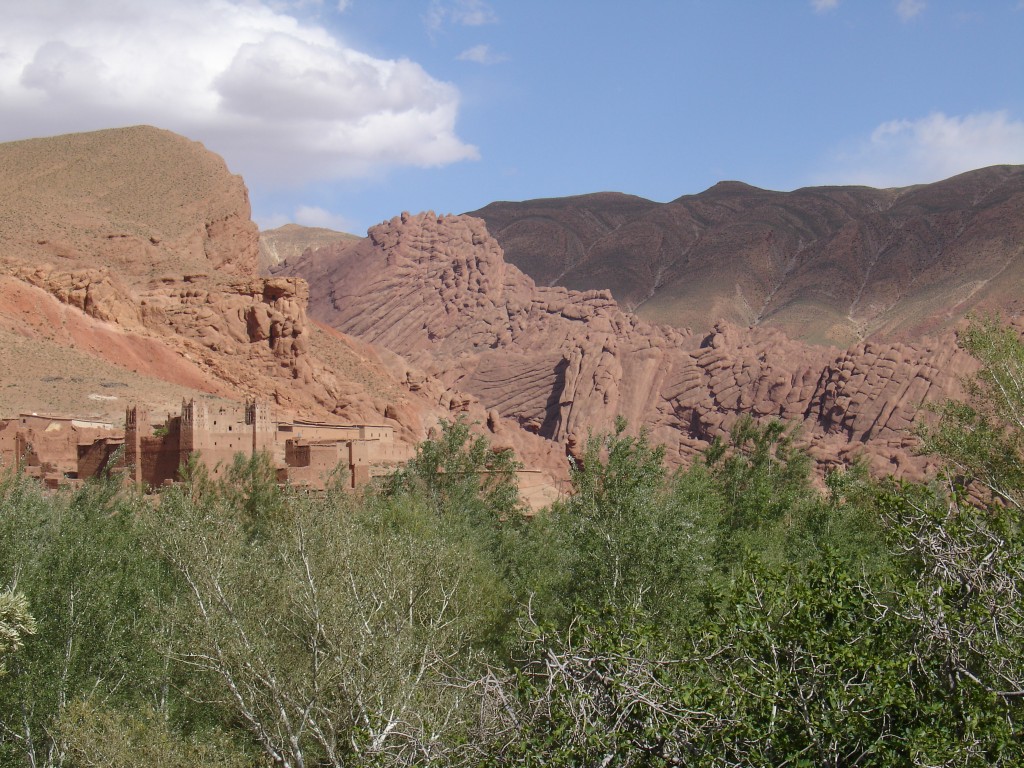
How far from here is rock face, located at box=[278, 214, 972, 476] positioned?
77.2m

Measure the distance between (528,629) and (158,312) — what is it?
1939 inches

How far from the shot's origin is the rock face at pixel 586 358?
77188 mm

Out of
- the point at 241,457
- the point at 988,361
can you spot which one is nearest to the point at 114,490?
the point at 241,457

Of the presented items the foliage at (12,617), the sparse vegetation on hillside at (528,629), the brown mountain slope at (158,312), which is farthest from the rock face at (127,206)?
the foliage at (12,617)

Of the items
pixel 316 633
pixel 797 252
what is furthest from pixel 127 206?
pixel 797 252

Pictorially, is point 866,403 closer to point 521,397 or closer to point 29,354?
point 521,397

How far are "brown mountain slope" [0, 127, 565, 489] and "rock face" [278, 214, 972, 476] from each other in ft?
33.0

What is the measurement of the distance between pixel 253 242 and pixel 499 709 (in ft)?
236

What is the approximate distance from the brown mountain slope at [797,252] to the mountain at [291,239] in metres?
27.9

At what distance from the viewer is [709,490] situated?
30.6 m

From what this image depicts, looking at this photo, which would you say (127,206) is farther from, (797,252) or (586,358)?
(797,252)

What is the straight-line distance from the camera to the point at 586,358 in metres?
87.6

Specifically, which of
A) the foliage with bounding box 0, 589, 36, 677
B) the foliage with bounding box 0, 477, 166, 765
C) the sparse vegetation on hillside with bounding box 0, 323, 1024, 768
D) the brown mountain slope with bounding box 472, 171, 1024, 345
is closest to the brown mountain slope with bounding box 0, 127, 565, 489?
the sparse vegetation on hillside with bounding box 0, 323, 1024, 768

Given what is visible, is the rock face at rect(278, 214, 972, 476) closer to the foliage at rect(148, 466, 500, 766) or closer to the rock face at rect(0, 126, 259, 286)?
the rock face at rect(0, 126, 259, 286)
